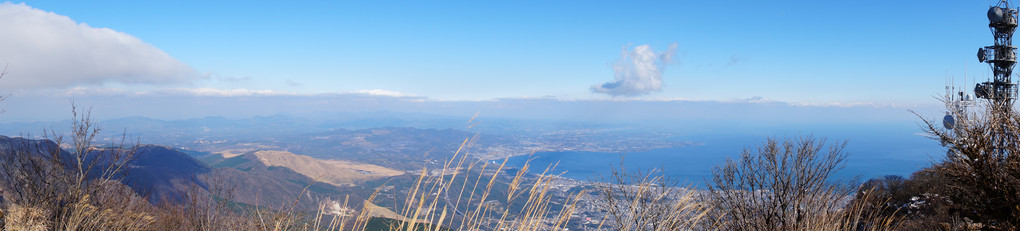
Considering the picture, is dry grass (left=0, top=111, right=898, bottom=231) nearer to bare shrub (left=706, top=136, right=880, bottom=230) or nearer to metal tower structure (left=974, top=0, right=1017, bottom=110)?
bare shrub (left=706, top=136, right=880, bottom=230)

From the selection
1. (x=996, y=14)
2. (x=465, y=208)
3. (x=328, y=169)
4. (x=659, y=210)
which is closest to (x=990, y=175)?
(x=659, y=210)

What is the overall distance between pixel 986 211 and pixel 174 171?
380 feet

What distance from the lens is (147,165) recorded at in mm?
90500

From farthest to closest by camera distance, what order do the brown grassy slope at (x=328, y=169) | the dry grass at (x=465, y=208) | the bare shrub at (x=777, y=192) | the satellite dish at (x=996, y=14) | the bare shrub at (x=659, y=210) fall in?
the brown grassy slope at (x=328, y=169), the satellite dish at (x=996, y=14), the bare shrub at (x=777, y=192), the bare shrub at (x=659, y=210), the dry grass at (x=465, y=208)

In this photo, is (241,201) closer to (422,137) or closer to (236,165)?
(236,165)

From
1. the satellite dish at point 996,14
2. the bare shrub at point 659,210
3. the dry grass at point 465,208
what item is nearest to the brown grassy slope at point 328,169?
the dry grass at point 465,208

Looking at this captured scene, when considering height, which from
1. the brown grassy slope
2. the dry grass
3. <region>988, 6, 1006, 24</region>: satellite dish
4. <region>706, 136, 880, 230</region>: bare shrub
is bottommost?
the brown grassy slope

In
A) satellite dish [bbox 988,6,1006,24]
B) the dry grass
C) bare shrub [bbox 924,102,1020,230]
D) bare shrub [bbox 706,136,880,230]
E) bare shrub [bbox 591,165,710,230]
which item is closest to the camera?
the dry grass

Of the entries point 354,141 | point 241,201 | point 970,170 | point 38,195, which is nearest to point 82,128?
point 38,195

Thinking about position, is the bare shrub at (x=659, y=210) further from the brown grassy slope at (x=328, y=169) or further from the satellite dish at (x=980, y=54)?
the brown grassy slope at (x=328, y=169)

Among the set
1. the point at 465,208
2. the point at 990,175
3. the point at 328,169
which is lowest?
the point at 328,169

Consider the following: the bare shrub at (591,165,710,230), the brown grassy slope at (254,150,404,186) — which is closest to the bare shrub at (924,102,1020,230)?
the bare shrub at (591,165,710,230)

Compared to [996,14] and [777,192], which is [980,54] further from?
[777,192]

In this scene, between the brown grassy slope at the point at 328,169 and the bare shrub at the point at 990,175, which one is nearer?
the bare shrub at the point at 990,175
